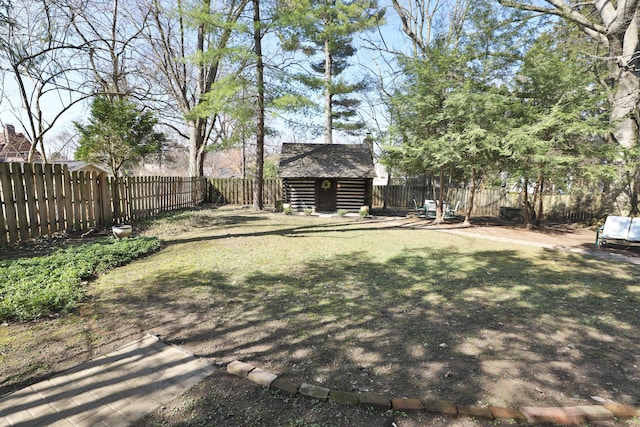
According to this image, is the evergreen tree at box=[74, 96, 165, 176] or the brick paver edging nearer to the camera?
the brick paver edging

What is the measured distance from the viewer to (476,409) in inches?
93.0

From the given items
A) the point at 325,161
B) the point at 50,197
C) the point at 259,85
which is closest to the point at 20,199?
the point at 50,197

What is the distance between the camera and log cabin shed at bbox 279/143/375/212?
17.0 metres

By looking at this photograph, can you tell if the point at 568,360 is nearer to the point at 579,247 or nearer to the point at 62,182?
the point at 579,247

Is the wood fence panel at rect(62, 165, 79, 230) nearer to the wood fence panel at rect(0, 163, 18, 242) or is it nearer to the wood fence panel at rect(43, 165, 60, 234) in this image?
the wood fence panel at rect(43, 165, 60, 234)

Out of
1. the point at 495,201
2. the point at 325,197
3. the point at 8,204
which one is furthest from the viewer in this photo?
the point at 495,201

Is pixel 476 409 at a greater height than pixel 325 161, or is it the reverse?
pixel 325 161

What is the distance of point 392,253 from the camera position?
7.88 m

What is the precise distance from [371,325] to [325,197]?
48.3ft

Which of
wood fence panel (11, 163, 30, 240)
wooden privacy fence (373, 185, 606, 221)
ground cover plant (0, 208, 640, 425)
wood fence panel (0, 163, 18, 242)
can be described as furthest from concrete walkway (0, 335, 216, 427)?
wooden privacy fence (373, 185, 606, 221)

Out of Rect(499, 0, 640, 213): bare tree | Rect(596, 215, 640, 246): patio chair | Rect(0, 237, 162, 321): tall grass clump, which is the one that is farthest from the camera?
Rect(499, 0, 640, 213): bare tree

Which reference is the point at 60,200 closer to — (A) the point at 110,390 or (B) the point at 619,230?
(A) the point at 110,390

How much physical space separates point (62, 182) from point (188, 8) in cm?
1033

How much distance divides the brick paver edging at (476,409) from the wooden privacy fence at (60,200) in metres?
7.77
